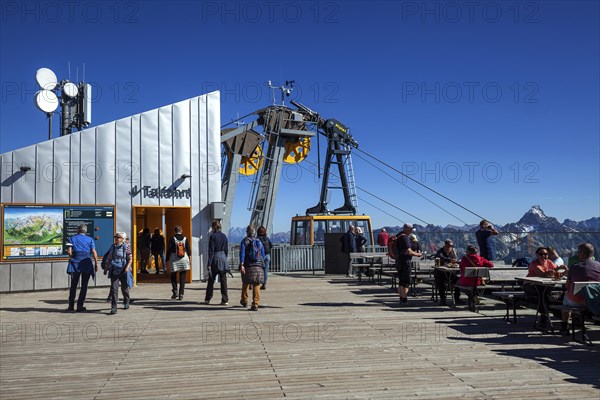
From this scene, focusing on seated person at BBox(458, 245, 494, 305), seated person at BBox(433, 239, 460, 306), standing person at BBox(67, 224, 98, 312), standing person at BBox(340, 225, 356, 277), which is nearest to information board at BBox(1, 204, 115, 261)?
standing person at BBox(67, 224, 98, 312)

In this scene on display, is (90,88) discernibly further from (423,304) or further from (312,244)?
(423,304)

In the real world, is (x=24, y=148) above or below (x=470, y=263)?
above

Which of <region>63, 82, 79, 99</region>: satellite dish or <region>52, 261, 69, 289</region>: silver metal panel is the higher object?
<region>63, 82, 79, 99</region>: satellite dish

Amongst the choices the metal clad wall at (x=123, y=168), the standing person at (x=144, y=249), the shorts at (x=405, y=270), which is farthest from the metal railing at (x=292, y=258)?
the shorts at (x=405, y=270)

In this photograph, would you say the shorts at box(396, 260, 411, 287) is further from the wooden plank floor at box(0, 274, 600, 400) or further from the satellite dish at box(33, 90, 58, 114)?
the satellite dish at box(33, 90, 58, 114)

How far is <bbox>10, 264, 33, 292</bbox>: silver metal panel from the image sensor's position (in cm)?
1345

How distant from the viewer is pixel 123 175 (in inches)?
589

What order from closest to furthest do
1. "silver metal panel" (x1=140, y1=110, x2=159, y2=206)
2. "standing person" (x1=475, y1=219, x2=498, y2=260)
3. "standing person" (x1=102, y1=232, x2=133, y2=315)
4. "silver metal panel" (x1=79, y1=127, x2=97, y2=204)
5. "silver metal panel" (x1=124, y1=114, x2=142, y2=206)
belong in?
"standing person" (x1=102, y1=232, x2=133, y2=315), "standing person" (x1=475, y1=219, x2=498, y2=260), "silver metal panel" (x1=79, y1=127, x2=97, y2=204), "silver metal panel" (x1=124, y1=114, x2=142, y2=206), "silver metal panel" (x1=140, y1=110, x2=159, y2=206)

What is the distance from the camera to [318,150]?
2405 centimetres

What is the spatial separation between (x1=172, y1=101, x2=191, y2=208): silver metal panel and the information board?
86.7 inches

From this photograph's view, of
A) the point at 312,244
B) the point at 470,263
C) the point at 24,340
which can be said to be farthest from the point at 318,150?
the point at 24,340

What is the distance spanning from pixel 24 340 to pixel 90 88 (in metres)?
11.8

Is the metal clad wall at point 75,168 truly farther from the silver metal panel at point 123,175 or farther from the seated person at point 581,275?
the seated person at point 581,275

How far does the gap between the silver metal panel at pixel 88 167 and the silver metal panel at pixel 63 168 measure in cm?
32
